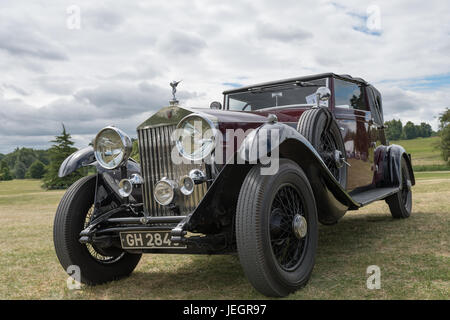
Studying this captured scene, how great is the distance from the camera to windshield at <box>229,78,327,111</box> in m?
5.07

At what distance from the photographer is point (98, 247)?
143 inches

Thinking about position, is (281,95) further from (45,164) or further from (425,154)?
(45,164)

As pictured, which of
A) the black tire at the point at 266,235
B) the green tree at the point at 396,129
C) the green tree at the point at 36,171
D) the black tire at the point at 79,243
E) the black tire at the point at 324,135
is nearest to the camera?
the black tire at the point at 266,235

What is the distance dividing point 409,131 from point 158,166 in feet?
278

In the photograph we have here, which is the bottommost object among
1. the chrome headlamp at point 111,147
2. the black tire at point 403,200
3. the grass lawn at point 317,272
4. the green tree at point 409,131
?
the grass lawn at point 317,272

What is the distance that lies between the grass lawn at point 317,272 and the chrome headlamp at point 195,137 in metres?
1.14

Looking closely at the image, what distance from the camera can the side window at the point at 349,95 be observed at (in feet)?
17.3

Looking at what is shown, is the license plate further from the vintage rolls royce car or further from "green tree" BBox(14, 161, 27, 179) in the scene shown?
"green tree" BBox(14, 161, 27, 179)

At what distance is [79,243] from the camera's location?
11.7 feet

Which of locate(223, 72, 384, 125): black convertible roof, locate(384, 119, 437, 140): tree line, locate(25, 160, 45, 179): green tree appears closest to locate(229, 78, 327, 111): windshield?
locate(223, 72, 384, 125): black convertible roof

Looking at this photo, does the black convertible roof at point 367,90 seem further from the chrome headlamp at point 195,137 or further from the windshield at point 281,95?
the chrome headlamp at point 195,137

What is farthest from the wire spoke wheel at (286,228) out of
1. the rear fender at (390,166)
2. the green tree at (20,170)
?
the green tree at (20,170)

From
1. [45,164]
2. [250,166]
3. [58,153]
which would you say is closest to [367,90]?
[250,166]
